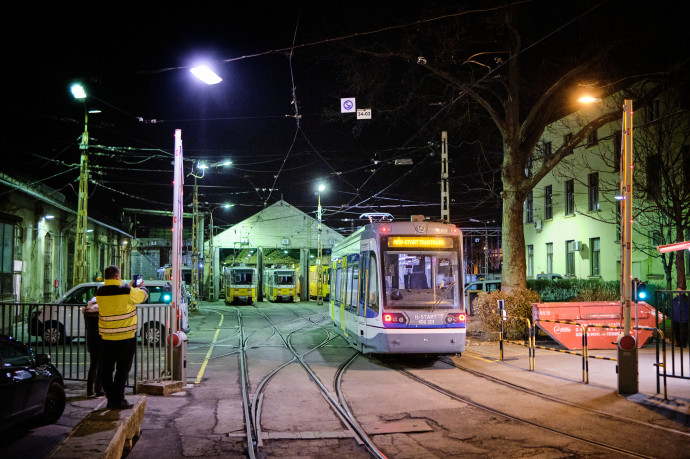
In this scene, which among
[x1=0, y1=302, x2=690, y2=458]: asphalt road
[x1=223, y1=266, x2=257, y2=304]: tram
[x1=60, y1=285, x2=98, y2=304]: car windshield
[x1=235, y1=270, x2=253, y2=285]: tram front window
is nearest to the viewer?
[x1=0, y1=302, x2=690, y2=458]: asphalt road

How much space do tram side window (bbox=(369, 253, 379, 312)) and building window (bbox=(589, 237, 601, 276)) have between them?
62.2ft

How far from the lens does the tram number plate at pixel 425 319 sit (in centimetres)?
1251

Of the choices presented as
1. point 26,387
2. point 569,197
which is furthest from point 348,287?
point 569,197

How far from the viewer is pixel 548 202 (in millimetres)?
33000

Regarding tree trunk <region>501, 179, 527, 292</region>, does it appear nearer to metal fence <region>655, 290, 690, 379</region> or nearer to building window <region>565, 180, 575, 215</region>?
metal fence <region>655, 290, 690, 379</region>

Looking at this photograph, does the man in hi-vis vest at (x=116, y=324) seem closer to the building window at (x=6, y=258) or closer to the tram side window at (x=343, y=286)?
the tram side window at (x=343, y=286)

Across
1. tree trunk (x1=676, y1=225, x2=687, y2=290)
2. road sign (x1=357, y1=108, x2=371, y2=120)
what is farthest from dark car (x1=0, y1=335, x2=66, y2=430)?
tree trunk (x1=676, y1=225, x2=687, y2=290)

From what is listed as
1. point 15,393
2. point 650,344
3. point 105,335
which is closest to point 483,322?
point 650,344

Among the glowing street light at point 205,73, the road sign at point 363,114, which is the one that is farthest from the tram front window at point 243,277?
the glowing street light at point 205,73

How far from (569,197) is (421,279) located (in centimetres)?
2069

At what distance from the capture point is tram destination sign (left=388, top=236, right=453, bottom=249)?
12.9 m

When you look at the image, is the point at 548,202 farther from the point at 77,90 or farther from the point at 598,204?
the point at 77,90

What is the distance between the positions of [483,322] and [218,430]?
13.3 m

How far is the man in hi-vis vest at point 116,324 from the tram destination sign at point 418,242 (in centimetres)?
628
